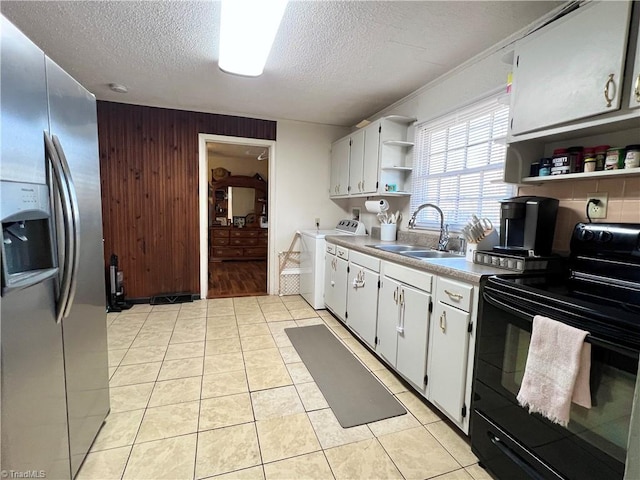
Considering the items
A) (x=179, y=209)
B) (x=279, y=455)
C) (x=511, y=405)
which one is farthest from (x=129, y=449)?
(x=179, y=209)

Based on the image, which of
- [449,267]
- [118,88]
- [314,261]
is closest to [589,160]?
[449,267]

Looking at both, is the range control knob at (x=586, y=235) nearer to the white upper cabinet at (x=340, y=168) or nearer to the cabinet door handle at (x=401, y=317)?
the cabinet door handle at (x=401, y=317)

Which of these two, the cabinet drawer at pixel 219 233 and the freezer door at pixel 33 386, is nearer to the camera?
the freezer door at pixel 33 386

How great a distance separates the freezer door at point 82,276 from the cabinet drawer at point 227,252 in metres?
5.00

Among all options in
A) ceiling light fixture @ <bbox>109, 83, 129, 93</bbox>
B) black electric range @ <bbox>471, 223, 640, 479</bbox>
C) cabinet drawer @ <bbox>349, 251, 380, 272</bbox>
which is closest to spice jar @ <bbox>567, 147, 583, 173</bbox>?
black electric range @ <bbox>471, 223, 640, 479</bbox>

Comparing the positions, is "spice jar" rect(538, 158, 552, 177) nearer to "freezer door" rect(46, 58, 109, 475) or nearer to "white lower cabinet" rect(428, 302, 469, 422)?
"white lower cabinet" rect(428, 302, 469, 422)

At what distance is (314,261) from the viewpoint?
3.60 meters

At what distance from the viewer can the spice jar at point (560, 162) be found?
1541mm

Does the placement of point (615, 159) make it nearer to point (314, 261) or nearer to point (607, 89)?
point (607, 89)

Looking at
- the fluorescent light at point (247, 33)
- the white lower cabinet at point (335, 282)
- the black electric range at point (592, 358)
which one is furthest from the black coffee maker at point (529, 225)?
the fluorescent light at point (247, 33)

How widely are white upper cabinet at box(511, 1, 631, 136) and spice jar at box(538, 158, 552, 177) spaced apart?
0.20 metres

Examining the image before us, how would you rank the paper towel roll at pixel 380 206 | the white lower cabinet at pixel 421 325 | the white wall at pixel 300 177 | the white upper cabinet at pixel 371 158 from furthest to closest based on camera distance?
the white wall at pixel 300 177 < the paper towel roll at pixel 380 206 < the white upper cabinet at pixel 371 158 < the white lower cabinet at pixel 421 325

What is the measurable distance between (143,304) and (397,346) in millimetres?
3140

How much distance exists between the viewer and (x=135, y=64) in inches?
99.7
